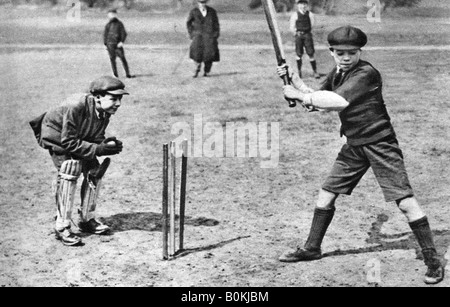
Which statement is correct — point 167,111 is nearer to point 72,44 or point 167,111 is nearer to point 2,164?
point 2,164

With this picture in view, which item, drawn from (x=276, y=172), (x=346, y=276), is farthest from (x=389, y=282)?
(x=276, y=172)

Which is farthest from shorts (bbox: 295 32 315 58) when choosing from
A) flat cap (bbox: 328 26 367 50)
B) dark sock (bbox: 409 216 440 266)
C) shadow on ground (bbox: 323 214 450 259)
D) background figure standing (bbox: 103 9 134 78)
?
dark sock (bbox: 409 216 440 266)

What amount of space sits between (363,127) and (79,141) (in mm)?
2575

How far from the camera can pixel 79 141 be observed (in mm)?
6781

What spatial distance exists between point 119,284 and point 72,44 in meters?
19.2

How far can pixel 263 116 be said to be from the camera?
41.6 feet

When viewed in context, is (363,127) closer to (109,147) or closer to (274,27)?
(274,27)

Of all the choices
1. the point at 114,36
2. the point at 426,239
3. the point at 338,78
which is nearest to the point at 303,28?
the point at 114,36

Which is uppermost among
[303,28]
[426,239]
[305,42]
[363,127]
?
[363,127]

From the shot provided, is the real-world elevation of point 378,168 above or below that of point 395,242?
above

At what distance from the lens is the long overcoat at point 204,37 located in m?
17.1

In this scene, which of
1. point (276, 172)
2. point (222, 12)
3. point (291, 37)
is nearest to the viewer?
point (276, 172)
